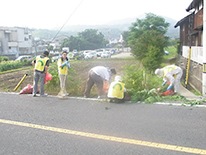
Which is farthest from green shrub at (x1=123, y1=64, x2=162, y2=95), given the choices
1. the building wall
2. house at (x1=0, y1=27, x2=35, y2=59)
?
house at (x1=0, y1=27, x2=35, y2=59)

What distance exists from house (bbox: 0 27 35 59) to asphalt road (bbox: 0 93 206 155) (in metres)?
55.7

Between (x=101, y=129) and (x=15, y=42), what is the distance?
6322 cm

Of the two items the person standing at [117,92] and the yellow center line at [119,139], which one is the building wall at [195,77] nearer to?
the person standing at [117,92]

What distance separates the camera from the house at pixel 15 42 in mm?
59656

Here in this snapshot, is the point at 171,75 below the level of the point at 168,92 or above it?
above

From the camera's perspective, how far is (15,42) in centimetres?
6322

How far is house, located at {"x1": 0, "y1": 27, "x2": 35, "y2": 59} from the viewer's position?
59.7m

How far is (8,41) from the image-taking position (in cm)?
6250

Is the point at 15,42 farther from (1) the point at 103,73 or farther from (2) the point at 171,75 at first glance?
(2) the point at 171,75

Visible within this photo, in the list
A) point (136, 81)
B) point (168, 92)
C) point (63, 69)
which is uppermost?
point (63, 69)

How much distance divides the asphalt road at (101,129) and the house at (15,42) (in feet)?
183

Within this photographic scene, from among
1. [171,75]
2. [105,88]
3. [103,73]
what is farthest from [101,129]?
[171,75]

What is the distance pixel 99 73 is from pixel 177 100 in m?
2.66

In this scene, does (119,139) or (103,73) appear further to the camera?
(103,73)
